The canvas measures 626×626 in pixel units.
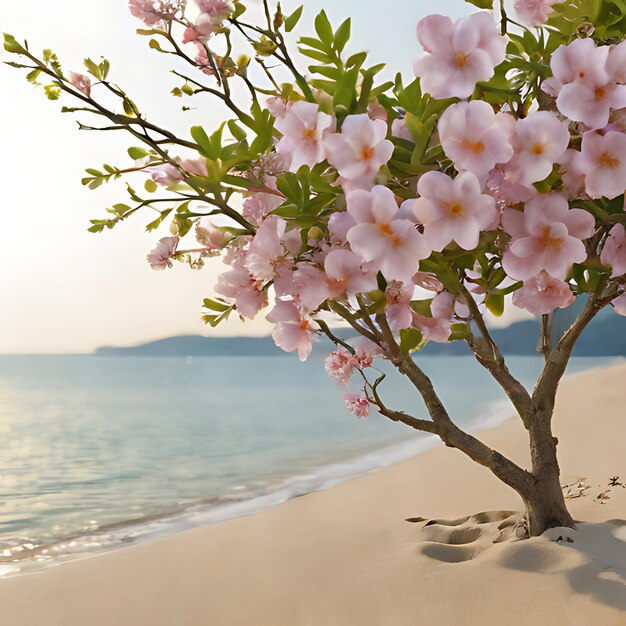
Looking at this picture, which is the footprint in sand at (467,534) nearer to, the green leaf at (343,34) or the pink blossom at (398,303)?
the pink blossom at (398,303)

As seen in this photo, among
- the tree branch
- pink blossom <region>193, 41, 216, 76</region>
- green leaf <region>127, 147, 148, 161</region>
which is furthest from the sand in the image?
pink blossom <region>193, 41, 216, 76</region>

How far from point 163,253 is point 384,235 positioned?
589 mm

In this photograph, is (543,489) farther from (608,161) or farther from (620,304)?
(608,161)

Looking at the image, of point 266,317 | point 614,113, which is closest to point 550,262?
point 614,113

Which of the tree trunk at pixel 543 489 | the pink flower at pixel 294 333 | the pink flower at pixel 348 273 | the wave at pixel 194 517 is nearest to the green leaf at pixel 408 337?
the pink flower at pixel 294 333

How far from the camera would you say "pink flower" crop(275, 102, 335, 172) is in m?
0.91

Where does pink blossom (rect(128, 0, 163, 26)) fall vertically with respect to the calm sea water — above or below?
above

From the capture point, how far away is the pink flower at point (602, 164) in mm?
879

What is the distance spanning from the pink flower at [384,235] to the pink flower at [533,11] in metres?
0.65

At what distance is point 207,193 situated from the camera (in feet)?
3.39

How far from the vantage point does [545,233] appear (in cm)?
91

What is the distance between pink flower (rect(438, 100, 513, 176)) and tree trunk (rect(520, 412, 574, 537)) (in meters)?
1.22

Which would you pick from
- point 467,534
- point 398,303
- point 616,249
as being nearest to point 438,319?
point 398,303

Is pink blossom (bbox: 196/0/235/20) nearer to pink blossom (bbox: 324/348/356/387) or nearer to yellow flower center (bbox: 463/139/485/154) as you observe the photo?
yellow flower center (bbox: 463/139/485/154)
